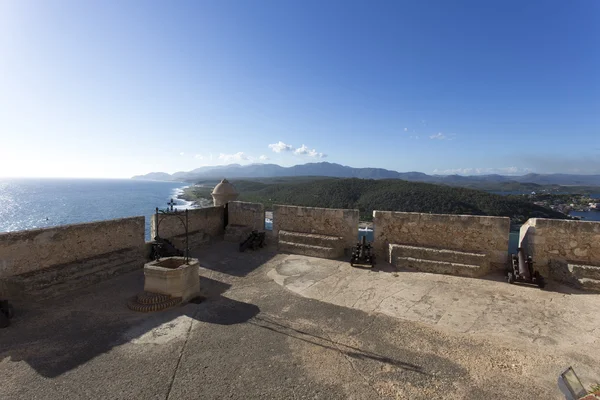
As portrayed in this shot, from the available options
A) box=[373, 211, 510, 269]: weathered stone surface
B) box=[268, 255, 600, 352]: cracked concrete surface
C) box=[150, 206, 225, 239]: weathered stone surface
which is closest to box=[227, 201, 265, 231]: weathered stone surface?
box=[150, 206, 225, 239]: weathered stone surface

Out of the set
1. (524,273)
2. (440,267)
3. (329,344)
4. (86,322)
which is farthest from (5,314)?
(524,273)

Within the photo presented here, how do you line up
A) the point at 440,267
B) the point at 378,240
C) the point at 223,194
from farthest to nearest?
1. the point at 223,194
2. the point at 378,240
3. the point at 440,267

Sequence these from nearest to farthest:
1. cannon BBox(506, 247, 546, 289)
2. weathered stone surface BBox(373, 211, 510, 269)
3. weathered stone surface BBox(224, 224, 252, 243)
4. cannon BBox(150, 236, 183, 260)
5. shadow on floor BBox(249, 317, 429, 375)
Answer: shadow on floor BBox(249, 317, 429, 375) < cannon BBox(506, 247, 546, 289) < weathered stone surface BBox(373, 211, 510, 269) < cannon BBox(150, 236, 183, 260) < weathered stone surface BBox(224, 224, 252, 243)

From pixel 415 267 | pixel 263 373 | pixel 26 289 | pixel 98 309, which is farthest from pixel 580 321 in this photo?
pixel 26 289

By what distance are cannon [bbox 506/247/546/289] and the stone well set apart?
22.5ft

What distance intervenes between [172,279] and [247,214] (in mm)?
5238

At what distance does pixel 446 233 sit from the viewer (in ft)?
25.5

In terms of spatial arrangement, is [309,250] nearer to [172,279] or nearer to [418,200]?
[172,279]

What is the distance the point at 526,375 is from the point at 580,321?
2.34 metres

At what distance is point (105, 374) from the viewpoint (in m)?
3.53

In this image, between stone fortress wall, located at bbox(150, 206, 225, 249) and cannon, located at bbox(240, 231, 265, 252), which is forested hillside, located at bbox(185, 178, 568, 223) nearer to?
stone fortress wall, located at bbox(150, 206, 225, 249)

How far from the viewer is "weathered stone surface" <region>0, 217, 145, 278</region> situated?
571 centimetres

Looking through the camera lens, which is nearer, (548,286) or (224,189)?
(548,286)

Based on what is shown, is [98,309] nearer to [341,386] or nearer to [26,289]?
[26,289]
